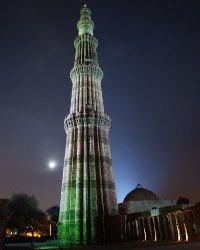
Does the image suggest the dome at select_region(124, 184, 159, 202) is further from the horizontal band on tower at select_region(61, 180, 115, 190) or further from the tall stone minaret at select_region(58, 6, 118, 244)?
the horizontal band on tower at select_region(61, 180, 115, 190)

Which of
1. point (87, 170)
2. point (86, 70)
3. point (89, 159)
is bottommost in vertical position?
point (87, 170)

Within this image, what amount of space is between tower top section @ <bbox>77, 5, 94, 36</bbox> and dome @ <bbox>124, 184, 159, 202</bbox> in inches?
1181

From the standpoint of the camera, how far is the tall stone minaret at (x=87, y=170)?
2995 cm

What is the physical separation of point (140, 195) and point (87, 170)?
24198 millimetres

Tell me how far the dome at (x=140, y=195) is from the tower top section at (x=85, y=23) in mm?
30005

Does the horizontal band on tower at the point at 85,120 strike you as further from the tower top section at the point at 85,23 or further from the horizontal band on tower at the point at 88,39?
the tower top section at the point at 85,23

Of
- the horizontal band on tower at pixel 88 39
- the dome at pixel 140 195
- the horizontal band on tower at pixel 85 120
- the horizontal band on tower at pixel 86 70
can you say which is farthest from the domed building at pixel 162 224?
the horizontal band on tower at pixel 88 39

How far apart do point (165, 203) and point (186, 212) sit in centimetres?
3125

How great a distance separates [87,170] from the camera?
32375mm

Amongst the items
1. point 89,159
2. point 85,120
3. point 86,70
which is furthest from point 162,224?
point 86,70

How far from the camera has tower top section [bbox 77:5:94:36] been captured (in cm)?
4466

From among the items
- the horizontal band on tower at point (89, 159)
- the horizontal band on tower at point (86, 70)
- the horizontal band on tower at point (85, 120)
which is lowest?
the horizontal band on tower at point (89, 159)

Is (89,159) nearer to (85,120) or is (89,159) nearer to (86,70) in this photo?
(85,120)

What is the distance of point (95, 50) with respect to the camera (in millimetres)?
43281
